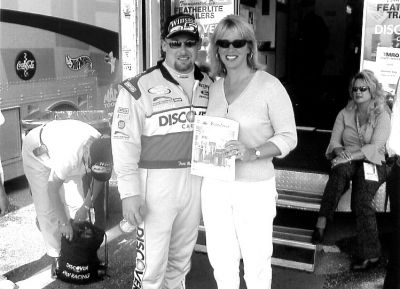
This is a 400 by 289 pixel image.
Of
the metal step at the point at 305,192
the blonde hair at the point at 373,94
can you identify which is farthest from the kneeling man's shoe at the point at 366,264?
the blonde hair at the point at 373,94

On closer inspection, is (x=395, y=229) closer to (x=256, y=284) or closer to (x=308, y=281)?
(x=256, y=284)

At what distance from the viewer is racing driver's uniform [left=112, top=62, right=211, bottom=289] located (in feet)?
8.71

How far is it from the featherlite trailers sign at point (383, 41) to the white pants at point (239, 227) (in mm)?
2088

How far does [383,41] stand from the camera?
4.27m

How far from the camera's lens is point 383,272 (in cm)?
387

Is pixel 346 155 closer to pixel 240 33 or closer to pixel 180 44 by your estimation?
pixel 240 33

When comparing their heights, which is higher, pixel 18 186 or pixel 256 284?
pixel 256 284

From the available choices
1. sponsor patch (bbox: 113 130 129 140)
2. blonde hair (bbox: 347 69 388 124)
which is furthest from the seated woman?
sponsor patch (bbox: 113 130 129 140)

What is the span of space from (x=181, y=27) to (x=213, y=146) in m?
0.65

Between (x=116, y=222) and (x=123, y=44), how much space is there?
188 centimetres

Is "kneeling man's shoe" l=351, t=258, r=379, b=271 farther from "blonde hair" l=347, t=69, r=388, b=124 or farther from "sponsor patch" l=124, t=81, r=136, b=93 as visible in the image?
"sponsor patch" l=124, t=81, r=136, b=93

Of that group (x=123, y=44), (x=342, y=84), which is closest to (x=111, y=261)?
(x=123, y=44)

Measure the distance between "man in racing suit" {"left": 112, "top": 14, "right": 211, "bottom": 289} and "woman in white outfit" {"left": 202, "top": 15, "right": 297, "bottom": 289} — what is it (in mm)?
131

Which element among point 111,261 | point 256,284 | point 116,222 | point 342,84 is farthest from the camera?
point 342,84
